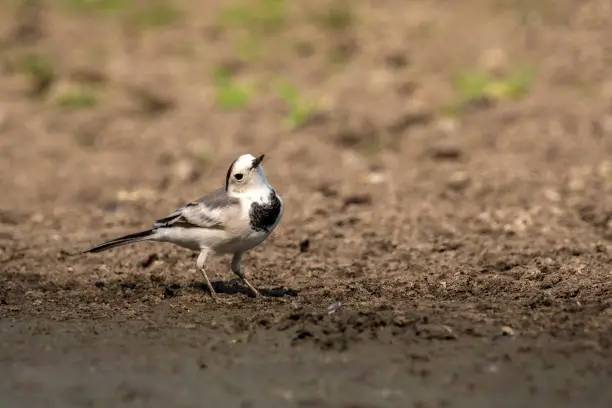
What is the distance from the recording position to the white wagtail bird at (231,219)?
8875mm

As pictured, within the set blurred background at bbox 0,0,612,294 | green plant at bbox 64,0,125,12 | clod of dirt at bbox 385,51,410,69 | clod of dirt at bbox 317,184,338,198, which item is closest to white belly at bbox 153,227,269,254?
blurred background at bbox 0,0,612,294

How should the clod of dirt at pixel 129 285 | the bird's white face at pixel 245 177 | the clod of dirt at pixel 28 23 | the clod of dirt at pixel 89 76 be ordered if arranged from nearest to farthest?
the bird's white face at pixel 245 177 → the clod of dirt at pixel 129 285 → the clod of dirt at pixel 89 76 → the clod of dirt at pixel 28 23

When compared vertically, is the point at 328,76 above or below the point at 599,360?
above

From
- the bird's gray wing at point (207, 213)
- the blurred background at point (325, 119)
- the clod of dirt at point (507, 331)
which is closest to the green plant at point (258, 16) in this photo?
the blurred background at point (325, 119)

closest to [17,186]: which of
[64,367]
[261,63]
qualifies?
[261,63]

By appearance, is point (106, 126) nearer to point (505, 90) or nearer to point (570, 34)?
point (505, 90)

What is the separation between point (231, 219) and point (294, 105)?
5431 millimetres

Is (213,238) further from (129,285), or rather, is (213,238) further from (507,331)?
(507,331)

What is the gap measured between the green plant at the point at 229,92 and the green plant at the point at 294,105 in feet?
1.34

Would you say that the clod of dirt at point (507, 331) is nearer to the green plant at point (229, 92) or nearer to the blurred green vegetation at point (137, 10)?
the green plant at point (229, 92)

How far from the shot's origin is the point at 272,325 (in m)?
8.24

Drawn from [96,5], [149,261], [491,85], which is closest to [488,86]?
[491,85]

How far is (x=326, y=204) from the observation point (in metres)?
11.6

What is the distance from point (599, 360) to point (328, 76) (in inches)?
318
